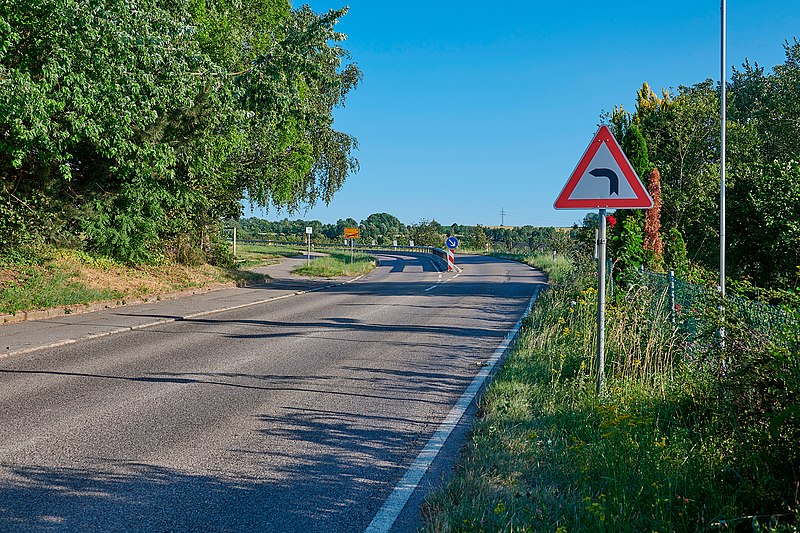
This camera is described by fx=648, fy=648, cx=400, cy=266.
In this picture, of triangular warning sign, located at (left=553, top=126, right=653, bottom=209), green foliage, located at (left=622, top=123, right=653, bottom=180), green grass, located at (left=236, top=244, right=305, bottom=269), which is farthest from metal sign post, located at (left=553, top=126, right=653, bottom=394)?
green grass, located at (left=236, top=244, right=305, bottom=269)

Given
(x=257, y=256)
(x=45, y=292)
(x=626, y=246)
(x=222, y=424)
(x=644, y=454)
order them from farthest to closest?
(x=257, y=256), (x=626, y=246), (x=45, y=292), (x=222, y=424), (x=644, y=454)

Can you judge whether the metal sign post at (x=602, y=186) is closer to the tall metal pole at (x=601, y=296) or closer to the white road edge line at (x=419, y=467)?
the tall metal pole at (x=601, y=296)

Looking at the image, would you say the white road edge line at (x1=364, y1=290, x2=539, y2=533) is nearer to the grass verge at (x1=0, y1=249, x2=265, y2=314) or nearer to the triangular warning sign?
the triangular warning sign

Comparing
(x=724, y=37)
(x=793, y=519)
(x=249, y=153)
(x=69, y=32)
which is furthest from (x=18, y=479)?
(x=249, y=153)

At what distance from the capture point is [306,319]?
14.4 m

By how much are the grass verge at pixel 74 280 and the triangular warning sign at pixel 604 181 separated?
11.6m

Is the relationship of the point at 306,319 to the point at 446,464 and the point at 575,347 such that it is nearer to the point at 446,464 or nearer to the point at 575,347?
the point at 575,347

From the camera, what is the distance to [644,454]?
4508mm

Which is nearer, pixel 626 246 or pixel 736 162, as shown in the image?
pixel 626 246

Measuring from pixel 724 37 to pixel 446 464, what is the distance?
13.4 meters

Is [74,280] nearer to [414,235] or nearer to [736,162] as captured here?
[736,162]

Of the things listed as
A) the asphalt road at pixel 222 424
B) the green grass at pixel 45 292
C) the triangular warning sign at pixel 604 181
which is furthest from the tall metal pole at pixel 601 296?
the green grass at pixel 45 292

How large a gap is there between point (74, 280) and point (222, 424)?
1174 centimetres

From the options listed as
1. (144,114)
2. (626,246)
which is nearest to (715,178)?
(626,246)
